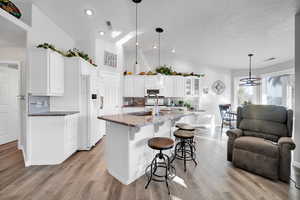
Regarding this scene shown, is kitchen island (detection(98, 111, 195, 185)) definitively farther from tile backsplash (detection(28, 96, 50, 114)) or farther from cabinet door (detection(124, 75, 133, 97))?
cabinet door (detection(124, 75, 133, 97))

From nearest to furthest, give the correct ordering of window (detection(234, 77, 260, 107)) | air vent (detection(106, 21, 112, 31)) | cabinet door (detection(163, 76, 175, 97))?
air vent (detection(106, 21, 112, 31)), cabinet door (detection(163, 76, 175, 97)), window (detection(234, 77, 260, 107))

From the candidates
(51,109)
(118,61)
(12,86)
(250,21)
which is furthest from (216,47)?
(12,86)

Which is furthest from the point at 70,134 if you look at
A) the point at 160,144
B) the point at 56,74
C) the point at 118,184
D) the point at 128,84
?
the point at 128,84

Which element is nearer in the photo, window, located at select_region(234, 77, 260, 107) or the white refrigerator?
the white refrigerator

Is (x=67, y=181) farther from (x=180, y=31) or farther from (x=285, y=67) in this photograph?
(x=285, y=67)

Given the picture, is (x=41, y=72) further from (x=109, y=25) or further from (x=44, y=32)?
(x=109, y=25)

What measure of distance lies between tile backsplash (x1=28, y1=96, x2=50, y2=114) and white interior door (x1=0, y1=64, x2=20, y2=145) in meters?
1.40

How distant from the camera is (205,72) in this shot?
6016 millimetres

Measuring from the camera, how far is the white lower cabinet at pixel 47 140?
2.38 metres

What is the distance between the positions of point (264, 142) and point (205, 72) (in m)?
4.43

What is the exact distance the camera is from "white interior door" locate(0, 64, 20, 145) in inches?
135

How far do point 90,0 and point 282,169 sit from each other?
4.28 m

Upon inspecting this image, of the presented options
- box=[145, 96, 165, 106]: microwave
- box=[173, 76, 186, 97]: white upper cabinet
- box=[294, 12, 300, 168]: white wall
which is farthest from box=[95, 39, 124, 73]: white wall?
box=[294, 12, 300, 168]: white wall

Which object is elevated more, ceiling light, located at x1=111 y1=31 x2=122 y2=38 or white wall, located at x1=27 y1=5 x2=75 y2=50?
ceiling light, located at x1=111 y1=31 x2=122 y2=38
